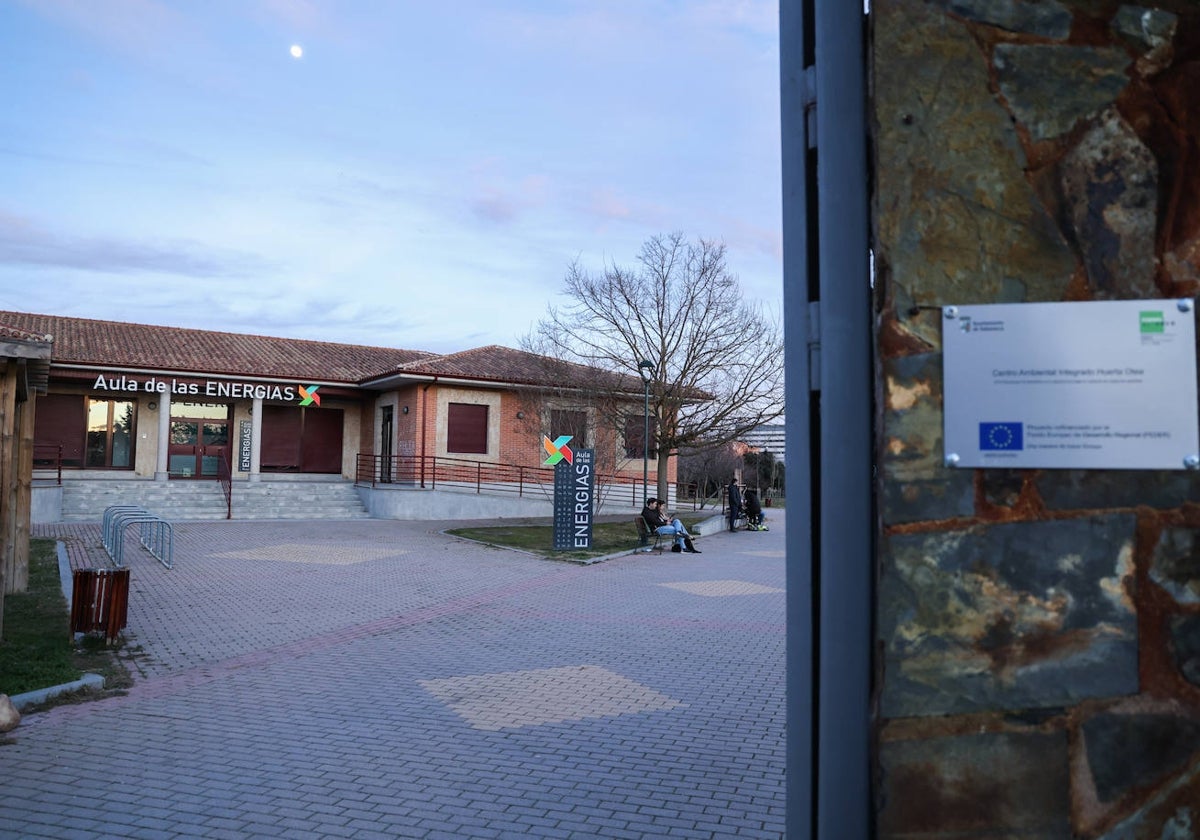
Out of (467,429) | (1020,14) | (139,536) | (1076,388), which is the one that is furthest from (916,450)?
(467,429)

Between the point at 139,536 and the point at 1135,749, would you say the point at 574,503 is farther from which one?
the point at 1135,749

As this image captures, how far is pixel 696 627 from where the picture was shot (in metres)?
10.2

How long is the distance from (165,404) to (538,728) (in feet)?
82.7

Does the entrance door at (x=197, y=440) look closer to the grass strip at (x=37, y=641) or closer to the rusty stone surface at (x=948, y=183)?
the grass strip at (x=37, y=641)

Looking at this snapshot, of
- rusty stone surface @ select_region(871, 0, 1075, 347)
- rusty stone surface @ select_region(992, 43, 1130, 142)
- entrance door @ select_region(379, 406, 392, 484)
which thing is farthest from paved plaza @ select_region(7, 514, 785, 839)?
entrance door @ select_region(379, 406, 392, 484)

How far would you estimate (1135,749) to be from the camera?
79.9 inches

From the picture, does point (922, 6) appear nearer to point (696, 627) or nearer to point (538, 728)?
point (538, 728)

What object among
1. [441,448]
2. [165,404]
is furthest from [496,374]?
[165,404]

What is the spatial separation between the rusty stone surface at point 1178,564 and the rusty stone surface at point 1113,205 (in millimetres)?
524

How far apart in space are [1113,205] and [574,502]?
A: 16323 millimetres

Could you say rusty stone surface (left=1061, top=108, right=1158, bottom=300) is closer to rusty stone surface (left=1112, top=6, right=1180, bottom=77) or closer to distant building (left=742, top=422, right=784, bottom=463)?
rusty stone surface (left=1112, top=6, right=1180, bottom=77)

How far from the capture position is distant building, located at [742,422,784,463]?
29.6m

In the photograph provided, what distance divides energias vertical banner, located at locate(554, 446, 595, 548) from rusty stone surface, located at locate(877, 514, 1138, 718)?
16.2 meters

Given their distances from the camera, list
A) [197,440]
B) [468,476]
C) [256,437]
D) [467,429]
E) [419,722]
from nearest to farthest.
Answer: [419,722] → [256,437] → [468,476] → [467,429] → [197,440]
